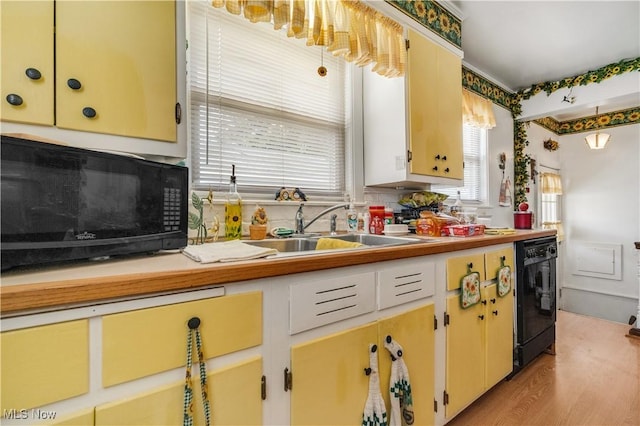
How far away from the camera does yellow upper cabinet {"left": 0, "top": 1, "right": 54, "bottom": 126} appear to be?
779 mm

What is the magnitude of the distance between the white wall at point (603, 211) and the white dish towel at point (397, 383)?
5114mm

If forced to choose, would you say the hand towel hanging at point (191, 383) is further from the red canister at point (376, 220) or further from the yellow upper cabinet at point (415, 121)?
the yellow upper cabinet at point (415, 121)

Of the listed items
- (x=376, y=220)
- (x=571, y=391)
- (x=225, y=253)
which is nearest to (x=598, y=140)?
(x=571, y=391)

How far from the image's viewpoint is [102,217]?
0.80m

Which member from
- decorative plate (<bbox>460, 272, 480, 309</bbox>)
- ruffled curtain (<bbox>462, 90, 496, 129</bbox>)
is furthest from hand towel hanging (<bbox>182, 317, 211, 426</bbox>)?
ruffled curtain (<bbox>462, 90, 496, 129</bbox>)

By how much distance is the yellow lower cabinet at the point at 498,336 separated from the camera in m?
1.80

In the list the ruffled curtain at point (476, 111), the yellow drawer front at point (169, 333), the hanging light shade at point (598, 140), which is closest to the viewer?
the yellow drawer front at point (169, 333)

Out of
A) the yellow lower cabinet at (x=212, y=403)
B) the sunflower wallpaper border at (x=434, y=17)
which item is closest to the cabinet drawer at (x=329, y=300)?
the yellow lower cabinet at (x=212, y=403)

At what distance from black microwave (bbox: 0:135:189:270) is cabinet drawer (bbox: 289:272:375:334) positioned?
0.46 metres

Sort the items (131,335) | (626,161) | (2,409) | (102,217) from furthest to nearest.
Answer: (626,161)
(102,217)
(131,335)
(2,409)

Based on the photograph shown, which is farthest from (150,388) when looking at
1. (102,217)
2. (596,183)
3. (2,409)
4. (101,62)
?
(596,183)

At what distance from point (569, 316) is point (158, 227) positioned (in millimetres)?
4671

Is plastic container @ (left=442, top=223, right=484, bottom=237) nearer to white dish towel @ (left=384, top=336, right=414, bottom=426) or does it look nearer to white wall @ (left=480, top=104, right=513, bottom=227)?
white dish towel @ (left=384, top=336, right=414, bottom=426)

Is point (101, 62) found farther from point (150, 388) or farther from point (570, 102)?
point (570, 102)
